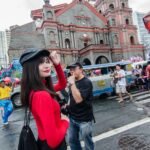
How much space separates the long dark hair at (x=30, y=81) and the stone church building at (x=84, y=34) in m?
31.9

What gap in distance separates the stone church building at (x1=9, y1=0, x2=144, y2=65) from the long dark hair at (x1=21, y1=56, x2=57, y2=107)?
31907mm

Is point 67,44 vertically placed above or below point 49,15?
below

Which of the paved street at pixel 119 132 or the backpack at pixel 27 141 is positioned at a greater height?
the backpack at pixel 27 141

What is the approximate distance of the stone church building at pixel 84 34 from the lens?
1361 inches

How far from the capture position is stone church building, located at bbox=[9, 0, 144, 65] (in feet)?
113

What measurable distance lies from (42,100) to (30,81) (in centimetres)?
23

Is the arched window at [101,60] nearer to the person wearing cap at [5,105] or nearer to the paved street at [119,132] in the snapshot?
the paved street at [119,132]

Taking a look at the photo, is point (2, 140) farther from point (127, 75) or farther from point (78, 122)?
point (127, 75)

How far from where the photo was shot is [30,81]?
1.94m

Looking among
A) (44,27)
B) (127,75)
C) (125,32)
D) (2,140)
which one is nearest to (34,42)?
(44,27)

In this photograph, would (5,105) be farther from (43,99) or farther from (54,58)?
(43,99)

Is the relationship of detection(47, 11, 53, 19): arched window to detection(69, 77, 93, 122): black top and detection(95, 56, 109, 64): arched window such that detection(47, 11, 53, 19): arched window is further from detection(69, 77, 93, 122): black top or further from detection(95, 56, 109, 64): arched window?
detection(69, 77, 93, 122): black top

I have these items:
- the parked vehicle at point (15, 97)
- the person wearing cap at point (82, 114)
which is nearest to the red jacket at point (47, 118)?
the person wearing cap at point (82, 114)

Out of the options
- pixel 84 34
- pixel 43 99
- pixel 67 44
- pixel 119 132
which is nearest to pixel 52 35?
pixel 67 44
